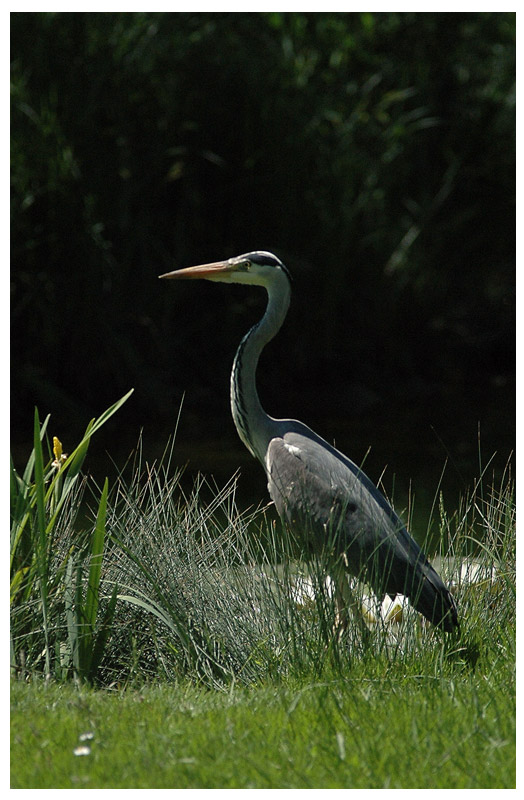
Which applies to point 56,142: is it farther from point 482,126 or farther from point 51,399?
point 482,126

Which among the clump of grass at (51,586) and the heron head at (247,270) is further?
the heron head at (247,270)

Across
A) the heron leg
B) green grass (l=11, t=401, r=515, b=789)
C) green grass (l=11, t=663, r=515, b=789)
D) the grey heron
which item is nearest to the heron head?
the grey heron

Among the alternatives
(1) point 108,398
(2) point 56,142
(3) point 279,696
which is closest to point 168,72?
(2) point 56,142

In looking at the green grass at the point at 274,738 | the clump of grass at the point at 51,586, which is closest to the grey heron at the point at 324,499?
the green grass at the point at 274,738

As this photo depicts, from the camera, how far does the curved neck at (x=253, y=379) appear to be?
5.05 metres

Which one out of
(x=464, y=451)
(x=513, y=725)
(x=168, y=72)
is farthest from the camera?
(x=168, y=72)

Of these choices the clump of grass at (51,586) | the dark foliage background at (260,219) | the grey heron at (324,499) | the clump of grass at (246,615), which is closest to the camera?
the clump of grass at (51,586)

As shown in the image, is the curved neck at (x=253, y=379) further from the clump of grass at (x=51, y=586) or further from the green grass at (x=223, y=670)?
the clump of grass at (x=51, y=586)

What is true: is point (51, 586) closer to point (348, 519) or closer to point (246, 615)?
point (246, 615)

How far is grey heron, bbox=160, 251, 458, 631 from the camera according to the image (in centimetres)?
406

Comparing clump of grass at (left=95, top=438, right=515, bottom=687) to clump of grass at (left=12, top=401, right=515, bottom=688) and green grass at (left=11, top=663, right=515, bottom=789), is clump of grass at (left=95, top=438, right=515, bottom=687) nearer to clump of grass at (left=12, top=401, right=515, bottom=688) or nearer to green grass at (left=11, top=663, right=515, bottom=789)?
clump of grass at (left=12, top=401, right=515, bottom=688)

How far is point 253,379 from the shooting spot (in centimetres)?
512

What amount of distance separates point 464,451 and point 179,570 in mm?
6153

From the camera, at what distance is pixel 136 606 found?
4.30 metres
